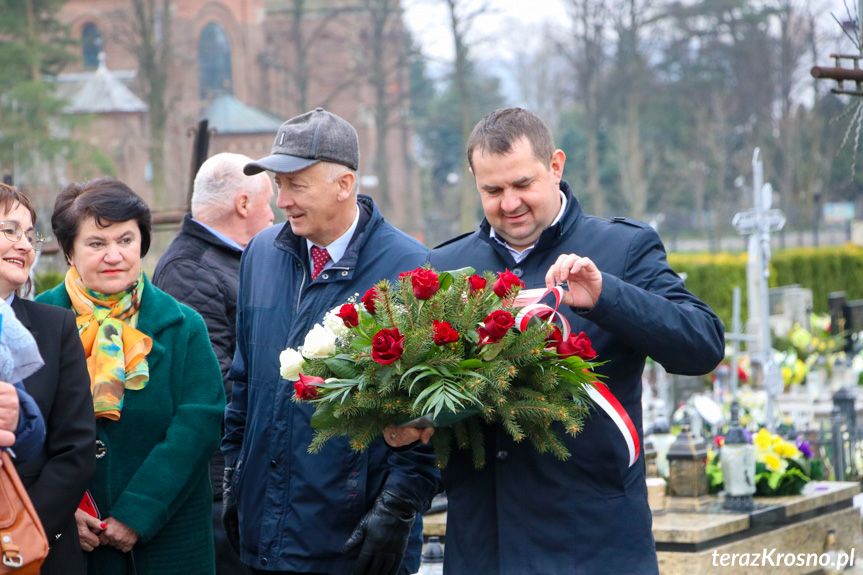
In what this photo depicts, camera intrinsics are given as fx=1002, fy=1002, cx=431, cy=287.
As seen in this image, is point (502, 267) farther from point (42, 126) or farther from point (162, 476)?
point (42, 126)

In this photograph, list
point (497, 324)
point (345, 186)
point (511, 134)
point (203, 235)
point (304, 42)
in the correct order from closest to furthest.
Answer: point (497, 324)
point (511, 134)
point (345, 186)
point (203, 235)
point (304, 42)

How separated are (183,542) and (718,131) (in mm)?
49769

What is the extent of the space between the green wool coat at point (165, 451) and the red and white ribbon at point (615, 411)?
158cm

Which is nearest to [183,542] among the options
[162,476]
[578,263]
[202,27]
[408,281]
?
[162,476]

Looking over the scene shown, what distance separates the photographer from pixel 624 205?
49.6 m

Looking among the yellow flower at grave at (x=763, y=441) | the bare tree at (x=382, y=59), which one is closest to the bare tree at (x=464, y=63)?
the bare tree at (x=382, y=59)

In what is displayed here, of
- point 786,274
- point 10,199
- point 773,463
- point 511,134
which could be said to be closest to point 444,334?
point 511,134

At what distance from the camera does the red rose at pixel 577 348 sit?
2.54m

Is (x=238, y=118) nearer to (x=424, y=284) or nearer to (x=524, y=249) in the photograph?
(x=524, y=249)

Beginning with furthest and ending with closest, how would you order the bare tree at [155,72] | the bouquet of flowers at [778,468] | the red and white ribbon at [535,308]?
1. the bare tree at [155,72]
2. the bouquet of flowers at [778,468]
3. the red and white ribbon at [535,308]

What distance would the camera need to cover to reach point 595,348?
284 cm

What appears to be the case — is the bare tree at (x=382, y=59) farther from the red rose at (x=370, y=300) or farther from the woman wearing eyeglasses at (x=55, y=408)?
the red rose at (x=370, y=300)

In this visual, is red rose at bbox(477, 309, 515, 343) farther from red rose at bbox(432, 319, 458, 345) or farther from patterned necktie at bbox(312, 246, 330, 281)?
patterned necktie at bbox(312, 246, 330, 281)

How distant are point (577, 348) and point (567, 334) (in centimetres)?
9
